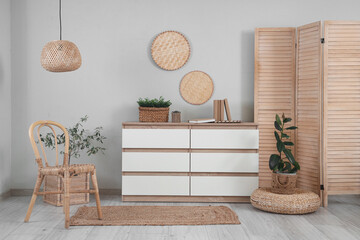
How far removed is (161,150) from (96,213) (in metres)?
0.95

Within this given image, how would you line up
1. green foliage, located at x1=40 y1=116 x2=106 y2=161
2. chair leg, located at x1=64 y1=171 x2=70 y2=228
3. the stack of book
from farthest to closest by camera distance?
the stack of book → green foliage, located at x1=40 y1=116 x2=106 y2=161 → chair leg, located at x1=64 y1=171 x2=70 y2=228

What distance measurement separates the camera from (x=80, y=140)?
423 centimetres

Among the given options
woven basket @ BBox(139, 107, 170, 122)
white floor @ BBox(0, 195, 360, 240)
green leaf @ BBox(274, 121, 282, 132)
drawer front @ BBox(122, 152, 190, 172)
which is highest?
woven basket @ BBox(139, 107, 170, 122)

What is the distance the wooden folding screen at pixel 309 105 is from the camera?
4.01m

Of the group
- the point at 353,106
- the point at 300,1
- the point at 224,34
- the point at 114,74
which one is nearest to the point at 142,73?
the point at 114,74

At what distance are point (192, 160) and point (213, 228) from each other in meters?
1.06

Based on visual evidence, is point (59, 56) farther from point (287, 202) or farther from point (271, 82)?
point (287, 202)

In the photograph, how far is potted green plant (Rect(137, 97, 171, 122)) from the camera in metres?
4.20

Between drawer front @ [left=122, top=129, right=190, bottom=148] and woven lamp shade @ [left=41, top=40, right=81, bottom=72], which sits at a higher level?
woven lamp shade @ [left=41, top=40, right=81, bottom=72]

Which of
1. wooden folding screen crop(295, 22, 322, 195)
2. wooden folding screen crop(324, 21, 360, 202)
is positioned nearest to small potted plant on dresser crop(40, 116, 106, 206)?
wooden folding screen crop(295, 22, 322, 195)

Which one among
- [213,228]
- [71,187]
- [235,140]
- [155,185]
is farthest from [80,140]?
[213,228]

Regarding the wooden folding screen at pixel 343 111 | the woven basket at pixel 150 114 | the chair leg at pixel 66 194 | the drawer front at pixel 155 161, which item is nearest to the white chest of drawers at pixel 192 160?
the drawer front at pixel 155 161

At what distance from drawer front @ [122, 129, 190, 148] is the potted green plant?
0.16 meters

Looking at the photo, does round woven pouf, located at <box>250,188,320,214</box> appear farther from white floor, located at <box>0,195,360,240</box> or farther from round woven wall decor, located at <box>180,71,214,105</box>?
round woven wall decor, located at <box>180,71,214,105</box>
